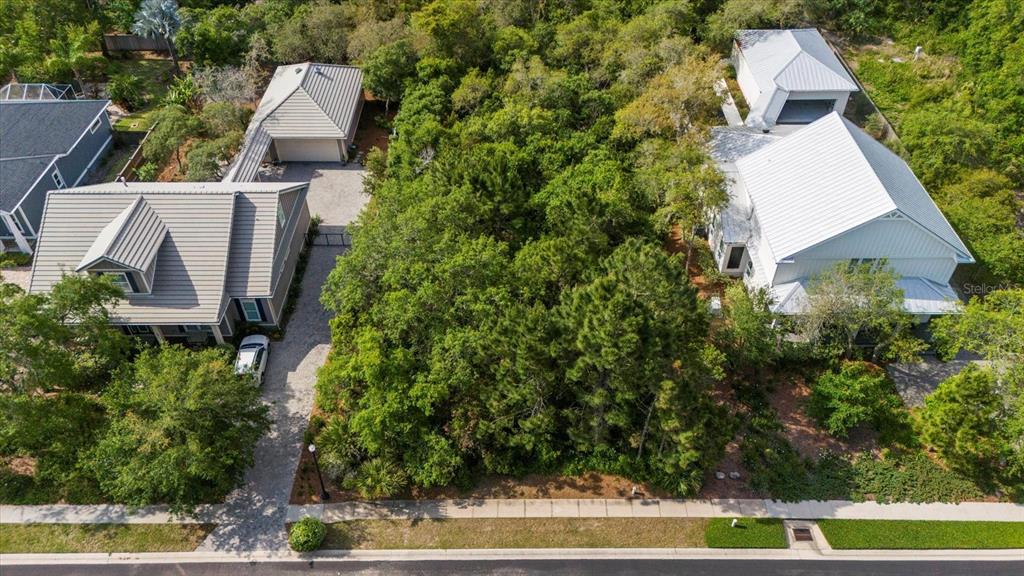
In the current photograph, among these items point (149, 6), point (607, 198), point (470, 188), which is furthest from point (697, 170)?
point (149, 6)

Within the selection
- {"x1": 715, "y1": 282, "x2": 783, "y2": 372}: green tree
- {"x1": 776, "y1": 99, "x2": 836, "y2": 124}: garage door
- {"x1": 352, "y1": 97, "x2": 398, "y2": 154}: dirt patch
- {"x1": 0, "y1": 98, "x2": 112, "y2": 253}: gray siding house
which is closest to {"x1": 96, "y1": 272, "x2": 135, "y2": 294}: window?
{"x1": 0, "y1": 98, "x2": 112, "y2": 253}: gray siding house

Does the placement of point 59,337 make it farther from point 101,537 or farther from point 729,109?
point 729,109

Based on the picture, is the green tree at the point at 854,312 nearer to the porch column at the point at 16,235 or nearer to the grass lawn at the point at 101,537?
the grass lawn at the point at 101,537

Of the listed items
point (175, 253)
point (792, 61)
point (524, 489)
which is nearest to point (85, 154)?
point (175, 253)

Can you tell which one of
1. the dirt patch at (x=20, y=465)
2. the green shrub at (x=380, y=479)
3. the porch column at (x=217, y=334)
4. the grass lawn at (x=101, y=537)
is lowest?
the grass lawn at (x=101, y=537)

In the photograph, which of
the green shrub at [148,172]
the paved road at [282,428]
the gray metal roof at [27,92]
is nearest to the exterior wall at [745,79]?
the paved road at [282,428]

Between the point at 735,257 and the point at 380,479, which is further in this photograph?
the point at 735,257
